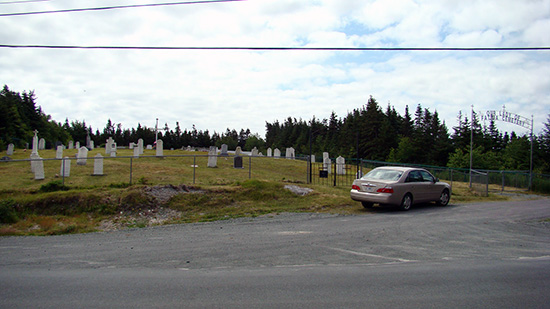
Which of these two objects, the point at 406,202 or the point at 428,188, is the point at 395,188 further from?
the point at 428,188

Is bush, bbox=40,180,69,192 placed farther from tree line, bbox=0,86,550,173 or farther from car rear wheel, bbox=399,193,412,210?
tree line, bbox=0,86,550,173

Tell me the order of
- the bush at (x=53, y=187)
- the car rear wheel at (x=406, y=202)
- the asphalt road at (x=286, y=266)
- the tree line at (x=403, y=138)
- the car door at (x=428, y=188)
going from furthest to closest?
the tree line at (x=403, y=138) → the car door at (x=428, y=188) → the bush at (x=53, y=187) → the car rear wheel at (x=406, y=202) → the asphalt road at (x=286, y=266)

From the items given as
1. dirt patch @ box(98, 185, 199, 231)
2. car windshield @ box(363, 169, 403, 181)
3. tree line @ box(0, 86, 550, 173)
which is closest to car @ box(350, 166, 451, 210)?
car windshield @ box(363, 169, 403, 181)

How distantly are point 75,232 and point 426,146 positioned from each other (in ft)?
214

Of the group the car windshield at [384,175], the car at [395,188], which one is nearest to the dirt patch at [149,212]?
the car at [395,188]

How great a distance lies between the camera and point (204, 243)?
7.91 metres

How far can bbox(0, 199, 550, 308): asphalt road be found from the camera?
4531mm

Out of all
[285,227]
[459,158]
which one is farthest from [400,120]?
[285,227]

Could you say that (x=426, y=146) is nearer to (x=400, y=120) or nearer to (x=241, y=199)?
(x=400, y=120)

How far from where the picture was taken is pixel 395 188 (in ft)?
41.0

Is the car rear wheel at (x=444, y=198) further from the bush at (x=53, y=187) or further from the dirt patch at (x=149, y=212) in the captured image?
the bush at (x=53, y=187)

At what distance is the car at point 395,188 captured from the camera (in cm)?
1247

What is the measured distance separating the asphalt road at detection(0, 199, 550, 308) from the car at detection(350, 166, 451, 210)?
2172 mm

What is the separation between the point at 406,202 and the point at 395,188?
3.12 feet
